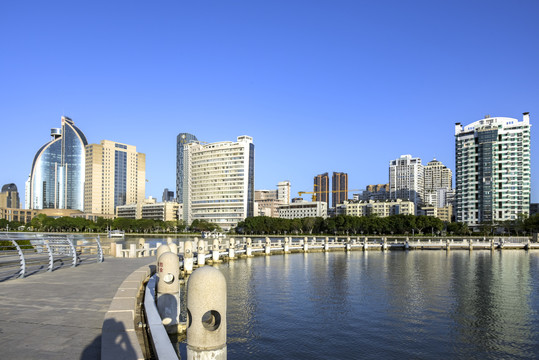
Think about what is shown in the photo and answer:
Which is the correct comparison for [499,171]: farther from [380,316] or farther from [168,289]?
→ [168,289]

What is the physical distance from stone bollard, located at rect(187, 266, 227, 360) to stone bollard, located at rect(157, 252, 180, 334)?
7611mm

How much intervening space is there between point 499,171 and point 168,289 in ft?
617

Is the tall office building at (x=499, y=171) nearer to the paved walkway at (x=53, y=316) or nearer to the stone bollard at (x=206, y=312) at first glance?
the paved walkway at (x=53, y=316)

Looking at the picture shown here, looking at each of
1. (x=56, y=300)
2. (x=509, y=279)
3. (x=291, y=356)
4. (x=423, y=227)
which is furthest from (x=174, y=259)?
(x=423, y=227)

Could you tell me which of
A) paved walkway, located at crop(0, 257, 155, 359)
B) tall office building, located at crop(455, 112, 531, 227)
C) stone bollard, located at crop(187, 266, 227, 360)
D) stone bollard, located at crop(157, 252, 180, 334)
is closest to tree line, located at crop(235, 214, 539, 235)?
tall office building, located at crop(455, 112, 531, 227)

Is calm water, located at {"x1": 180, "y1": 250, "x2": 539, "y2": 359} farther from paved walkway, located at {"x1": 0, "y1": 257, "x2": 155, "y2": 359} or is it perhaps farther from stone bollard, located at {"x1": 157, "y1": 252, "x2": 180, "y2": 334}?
paved walkway, located at {"x1": 0, "y1": 257, "x2": 155, "y2": 359}

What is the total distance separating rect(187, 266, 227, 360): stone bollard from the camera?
8141mm

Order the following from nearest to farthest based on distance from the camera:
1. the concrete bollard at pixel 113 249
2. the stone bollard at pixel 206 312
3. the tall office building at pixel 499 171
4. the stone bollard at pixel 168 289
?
the stone bollard at pixel 206 312 < the stone bollard at pixel 168 289 < the concrete bollard at pixel 113 249 < the tall office building at pixel 499 171

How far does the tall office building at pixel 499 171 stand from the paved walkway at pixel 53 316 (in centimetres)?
18221

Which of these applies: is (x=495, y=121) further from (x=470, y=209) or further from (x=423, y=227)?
(x=423, y=227)

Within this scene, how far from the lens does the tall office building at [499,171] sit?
573 feet

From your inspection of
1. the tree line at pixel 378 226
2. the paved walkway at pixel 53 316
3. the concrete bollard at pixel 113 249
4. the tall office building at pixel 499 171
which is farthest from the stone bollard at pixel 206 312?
the tall office building at pixel 499 171

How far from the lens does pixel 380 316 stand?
23.9 meters

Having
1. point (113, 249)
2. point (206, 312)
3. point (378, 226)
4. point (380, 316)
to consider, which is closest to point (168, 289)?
→ point (206, 312)
